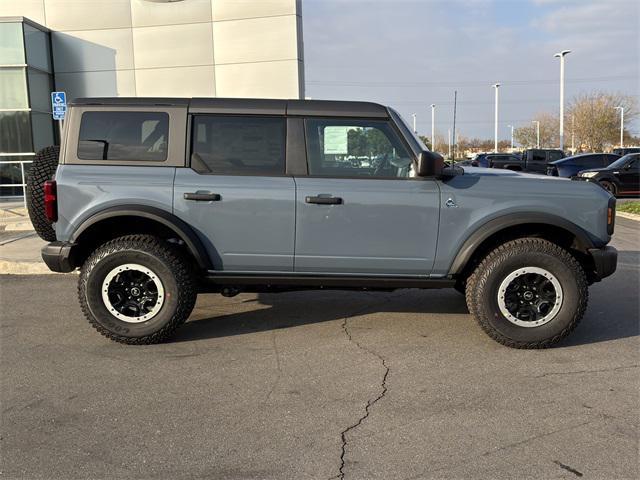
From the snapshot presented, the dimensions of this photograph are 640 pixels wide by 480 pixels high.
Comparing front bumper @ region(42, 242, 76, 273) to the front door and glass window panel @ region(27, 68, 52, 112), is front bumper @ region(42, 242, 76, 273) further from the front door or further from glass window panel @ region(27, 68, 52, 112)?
glass window panel @ region(27, 68, 52, 112)

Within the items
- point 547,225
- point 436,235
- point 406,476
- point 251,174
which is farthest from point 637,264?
point 406,476

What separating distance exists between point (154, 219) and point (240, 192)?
2.39 feet

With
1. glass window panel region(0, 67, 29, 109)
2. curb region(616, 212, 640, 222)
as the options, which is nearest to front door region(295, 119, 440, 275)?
curb region(616, 212, 640, 222)

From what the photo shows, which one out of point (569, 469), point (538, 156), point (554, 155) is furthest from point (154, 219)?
point (554, 155)

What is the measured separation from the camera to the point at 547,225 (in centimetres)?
480

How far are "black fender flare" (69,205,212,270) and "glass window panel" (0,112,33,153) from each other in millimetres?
16387

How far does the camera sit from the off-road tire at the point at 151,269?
4730mm

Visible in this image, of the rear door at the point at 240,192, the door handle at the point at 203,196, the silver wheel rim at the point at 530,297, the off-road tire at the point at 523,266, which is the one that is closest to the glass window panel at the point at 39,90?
the rear door at the point at 240,192

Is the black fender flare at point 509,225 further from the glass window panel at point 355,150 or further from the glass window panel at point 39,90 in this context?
the glass window panel at point 39,90

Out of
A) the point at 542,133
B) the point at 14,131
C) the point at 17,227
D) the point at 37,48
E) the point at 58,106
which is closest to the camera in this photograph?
the point at 17,227

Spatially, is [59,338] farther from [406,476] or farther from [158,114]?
[406,476]

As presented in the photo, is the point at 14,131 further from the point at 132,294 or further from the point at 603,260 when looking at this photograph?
the point at 603,260

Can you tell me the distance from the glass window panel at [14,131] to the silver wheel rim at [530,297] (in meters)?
18.3

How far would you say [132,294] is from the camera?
4.86m
